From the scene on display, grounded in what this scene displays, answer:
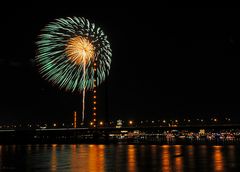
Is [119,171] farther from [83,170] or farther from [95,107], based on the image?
[95,107]

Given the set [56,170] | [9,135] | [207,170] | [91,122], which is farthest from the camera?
[9,135]

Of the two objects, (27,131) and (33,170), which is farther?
(27,131)

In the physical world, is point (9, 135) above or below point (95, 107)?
below

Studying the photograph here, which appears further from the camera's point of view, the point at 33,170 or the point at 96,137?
the point at 96,137

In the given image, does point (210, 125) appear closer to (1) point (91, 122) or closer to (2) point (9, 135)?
(1) point (91, 122)

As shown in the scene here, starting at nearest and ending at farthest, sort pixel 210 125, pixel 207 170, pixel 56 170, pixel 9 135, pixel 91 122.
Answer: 1. pixel 207 170
2. pixel 56 170
3. pixel 210 125
4. pixel 91 122
5. pixel 9 135

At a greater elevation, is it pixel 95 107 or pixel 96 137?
pixel 95 107

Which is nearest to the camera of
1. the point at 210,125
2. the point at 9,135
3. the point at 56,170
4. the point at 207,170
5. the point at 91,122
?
the point at 207,170

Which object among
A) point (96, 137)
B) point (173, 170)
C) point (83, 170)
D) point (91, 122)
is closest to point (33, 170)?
point (83, 170)

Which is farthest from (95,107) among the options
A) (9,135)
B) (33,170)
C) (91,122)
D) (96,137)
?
(33,170)

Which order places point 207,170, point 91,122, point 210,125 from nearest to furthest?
point 207,170, point 210,125, point 91,122
